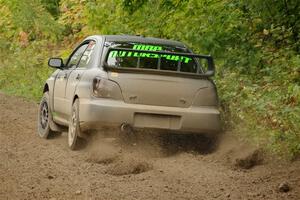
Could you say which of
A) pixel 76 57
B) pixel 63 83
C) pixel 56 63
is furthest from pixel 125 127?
pixel 56 63

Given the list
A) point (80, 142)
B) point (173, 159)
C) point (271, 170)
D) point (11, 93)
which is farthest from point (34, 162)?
point (11, 93)

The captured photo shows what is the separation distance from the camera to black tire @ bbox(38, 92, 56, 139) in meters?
10.4

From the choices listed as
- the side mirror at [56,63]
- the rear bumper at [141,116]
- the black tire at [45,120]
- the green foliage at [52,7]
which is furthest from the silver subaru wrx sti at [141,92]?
the green foliage at [52,7]

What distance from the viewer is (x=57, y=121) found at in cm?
998

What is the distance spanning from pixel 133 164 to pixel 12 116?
233 inches

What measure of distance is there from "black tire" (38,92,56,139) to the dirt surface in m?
0.22

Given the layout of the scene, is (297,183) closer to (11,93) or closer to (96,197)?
(96,197)

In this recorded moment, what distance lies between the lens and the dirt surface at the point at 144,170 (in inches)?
251

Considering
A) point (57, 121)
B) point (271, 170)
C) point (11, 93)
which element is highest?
point (271, 170)

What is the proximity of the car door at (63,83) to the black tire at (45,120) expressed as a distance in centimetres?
37

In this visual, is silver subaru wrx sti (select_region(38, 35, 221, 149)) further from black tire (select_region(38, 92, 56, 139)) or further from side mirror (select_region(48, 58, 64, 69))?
black tire (select_region(38, 92, 56, 139))

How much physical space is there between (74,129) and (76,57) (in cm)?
156

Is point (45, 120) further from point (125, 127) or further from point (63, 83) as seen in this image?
point (125, 127)

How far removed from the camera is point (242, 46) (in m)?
12.3
